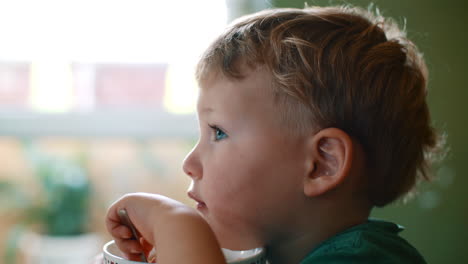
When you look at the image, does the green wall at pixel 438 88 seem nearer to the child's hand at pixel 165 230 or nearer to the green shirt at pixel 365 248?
the green shirt at pixel 365 248

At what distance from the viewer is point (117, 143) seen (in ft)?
5.29

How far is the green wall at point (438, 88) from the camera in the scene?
43.5 inches

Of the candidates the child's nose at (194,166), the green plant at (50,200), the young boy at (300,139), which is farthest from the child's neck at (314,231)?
the green plant at (50,200)

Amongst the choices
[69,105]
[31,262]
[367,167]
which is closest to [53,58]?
[69,105]

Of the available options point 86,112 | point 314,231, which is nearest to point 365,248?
point 314,231

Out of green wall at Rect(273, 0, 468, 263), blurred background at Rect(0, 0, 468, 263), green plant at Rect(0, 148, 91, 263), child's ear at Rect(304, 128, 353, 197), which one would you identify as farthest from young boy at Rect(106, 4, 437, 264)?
green plant at Rect(0, 148, 91, 263)

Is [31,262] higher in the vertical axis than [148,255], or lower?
lower

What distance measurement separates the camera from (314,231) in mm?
648

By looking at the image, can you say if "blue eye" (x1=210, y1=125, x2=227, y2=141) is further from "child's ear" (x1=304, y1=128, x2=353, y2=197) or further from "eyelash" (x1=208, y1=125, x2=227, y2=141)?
"child's ear" (x1=304, y1=128, x2=353, y2=197)

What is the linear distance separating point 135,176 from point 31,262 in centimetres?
Result: 43

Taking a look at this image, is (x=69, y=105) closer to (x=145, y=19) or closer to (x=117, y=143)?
(x=117, y=143)

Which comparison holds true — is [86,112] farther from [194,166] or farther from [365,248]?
[365,248]

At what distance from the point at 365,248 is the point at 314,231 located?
10cm

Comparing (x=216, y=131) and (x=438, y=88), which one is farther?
(x=438, y=88)
